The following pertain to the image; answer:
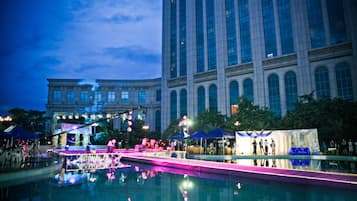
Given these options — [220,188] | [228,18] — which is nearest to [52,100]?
[228,18]

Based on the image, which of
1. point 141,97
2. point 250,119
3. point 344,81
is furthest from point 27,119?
point 344,81

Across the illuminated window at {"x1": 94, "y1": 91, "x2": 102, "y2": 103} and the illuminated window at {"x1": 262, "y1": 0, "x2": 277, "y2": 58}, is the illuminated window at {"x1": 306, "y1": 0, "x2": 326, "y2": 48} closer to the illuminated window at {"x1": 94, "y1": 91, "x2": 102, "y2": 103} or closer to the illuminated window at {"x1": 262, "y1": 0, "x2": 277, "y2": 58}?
the illuminated window at {"x1": 262, "y1": 0, "x2": 277, "y2": 58}

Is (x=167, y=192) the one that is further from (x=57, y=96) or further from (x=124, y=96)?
(x=57, y=96)

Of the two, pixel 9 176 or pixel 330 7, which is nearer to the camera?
pixel 9 176

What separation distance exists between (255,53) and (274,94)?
793cm

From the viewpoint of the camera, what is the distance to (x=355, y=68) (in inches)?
1362

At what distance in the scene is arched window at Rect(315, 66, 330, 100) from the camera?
121ft

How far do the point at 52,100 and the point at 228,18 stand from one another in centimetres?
5415

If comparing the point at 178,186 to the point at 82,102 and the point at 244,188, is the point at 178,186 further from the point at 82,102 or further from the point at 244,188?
the point at 82,102

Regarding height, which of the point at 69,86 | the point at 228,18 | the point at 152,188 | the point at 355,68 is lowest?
the point at 152,188

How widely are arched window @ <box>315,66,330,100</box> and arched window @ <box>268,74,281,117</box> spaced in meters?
5.86

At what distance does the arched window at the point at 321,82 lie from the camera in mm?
37031

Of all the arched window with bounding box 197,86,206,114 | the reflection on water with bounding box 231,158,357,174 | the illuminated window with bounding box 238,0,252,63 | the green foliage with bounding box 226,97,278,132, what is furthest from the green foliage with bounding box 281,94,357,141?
the arched window with bounding box 197,86,206,114

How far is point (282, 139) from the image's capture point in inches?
1036
